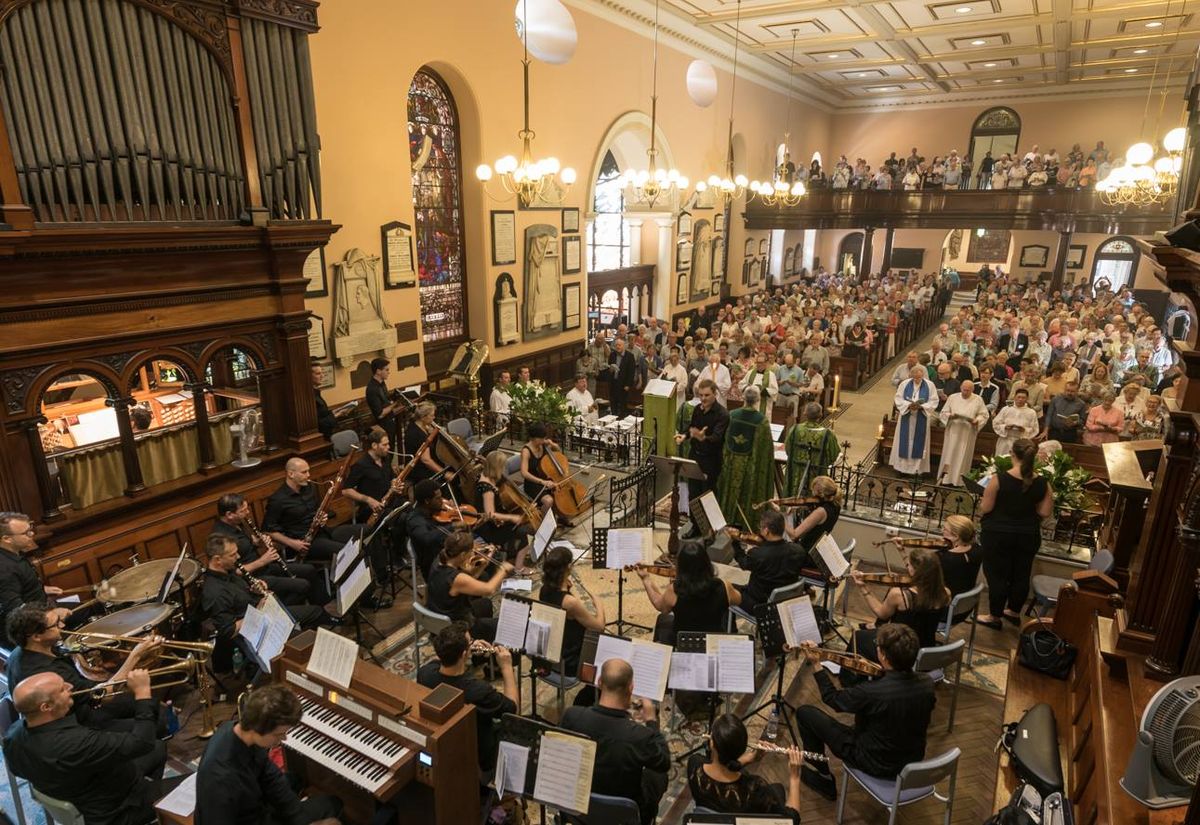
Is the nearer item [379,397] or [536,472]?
[536,472]

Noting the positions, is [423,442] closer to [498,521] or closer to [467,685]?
[498,521]

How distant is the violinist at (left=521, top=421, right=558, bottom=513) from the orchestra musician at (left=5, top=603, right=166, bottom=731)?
3982 mm

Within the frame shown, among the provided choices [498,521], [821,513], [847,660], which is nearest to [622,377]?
[498,521]

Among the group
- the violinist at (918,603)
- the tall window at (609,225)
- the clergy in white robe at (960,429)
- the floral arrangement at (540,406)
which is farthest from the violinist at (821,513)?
the tall window at (609,225)

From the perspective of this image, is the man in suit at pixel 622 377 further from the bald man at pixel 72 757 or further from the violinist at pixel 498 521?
the bald man at pixel 72 757

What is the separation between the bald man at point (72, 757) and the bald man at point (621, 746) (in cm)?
229

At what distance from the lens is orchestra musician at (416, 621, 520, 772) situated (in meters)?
3.88

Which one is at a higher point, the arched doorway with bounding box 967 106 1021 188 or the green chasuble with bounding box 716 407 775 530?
the arched doorway with bounding box 967 106 1021 188

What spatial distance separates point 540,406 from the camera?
938 centimetres

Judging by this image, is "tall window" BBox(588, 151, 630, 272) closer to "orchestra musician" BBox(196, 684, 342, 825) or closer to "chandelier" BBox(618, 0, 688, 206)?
"chandelier" BBox(618, 0, 688, 206)

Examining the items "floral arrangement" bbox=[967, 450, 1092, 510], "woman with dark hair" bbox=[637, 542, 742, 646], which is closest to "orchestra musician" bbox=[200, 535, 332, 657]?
"woman with dark hair" bbox=[637, 542, 742, 646]

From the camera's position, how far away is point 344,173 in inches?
362

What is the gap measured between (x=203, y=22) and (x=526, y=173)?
3442mm

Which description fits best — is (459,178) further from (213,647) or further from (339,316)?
(213,647)
